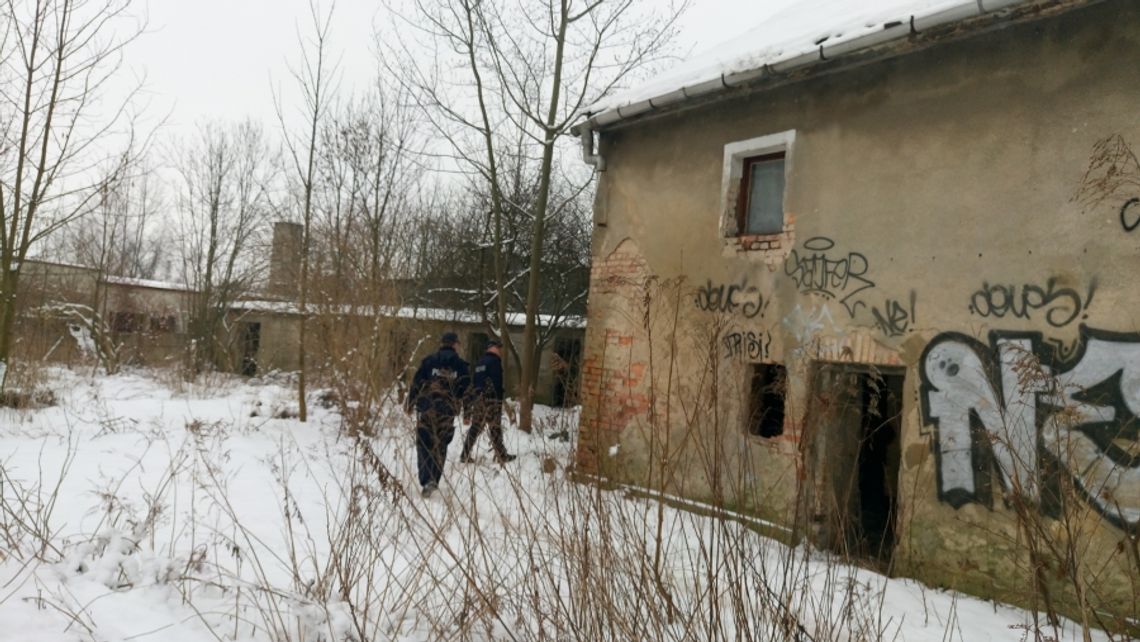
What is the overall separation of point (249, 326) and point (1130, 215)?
2813 centimetres

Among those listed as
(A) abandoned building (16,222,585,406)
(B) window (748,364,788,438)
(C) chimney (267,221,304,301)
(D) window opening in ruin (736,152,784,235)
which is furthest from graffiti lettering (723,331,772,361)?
(C) chimney (267,221,304,301)

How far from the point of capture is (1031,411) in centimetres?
472

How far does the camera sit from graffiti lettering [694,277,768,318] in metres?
6.43

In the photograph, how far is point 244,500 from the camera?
5805 mm

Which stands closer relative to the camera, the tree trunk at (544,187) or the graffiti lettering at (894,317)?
the graffiti lettering at (894,317)

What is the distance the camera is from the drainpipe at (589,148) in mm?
7992

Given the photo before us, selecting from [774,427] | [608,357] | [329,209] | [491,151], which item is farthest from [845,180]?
[329,209]

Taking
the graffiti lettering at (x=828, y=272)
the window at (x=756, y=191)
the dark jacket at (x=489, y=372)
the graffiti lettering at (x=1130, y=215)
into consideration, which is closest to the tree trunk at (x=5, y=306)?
the dark jacket at (x=489, y=372)

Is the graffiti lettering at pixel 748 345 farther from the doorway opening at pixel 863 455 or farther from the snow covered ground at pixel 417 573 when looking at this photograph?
the snow covered ground at pixel 417 573

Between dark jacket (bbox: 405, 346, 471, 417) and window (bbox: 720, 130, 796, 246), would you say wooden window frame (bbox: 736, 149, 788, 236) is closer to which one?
window (bbox: 720, 130, 796, 246)

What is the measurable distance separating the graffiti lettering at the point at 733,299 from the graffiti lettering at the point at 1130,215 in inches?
102

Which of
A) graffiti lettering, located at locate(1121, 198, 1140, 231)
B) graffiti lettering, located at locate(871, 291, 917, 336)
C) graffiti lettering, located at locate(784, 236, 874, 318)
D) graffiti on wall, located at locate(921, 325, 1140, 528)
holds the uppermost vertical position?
graffiti lettering, located at locate(1121, 198, 1140, 231)

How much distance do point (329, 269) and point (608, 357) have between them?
4694mm

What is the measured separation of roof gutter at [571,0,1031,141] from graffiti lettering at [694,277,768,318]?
1763 mm
